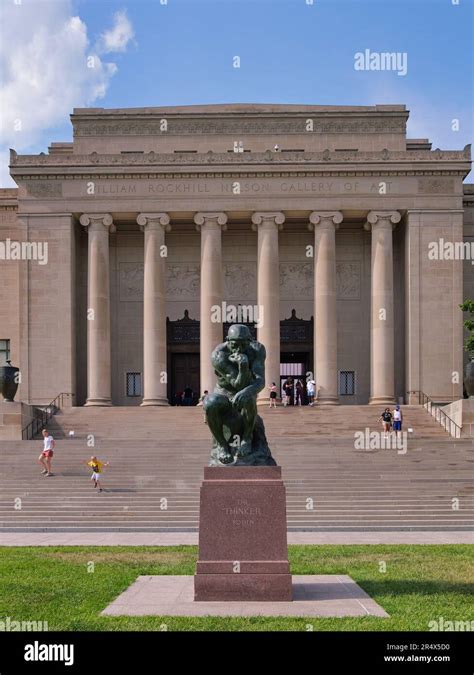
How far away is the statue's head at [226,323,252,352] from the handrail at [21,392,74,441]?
25.7m

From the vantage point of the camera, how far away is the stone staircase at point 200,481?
86.5ft

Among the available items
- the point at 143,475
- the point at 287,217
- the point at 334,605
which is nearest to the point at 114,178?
the point at 287,217

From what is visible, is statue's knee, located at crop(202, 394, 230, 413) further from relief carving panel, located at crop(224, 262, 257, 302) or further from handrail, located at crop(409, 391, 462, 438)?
relief carving panel, located at crop(224, 262, 257, 302)

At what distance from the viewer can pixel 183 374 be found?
52.4 m

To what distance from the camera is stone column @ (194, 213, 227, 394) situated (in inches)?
1885

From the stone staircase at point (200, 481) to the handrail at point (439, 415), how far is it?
454 mm

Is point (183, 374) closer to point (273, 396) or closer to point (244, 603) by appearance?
point (273, 396)

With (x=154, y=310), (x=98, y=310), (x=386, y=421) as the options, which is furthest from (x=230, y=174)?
(x=386, y=421)

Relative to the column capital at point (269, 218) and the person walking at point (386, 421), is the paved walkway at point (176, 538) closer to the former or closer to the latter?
the person walking at point (386, 421)

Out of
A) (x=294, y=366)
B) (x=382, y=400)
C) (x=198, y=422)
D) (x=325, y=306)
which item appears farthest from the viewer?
(x=294, y=366)

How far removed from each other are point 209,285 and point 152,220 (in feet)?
15.2

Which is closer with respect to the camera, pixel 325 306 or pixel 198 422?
pixel 198 422

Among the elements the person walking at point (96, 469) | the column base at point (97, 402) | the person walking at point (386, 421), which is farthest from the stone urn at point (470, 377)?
the column base at point (97, 402)
